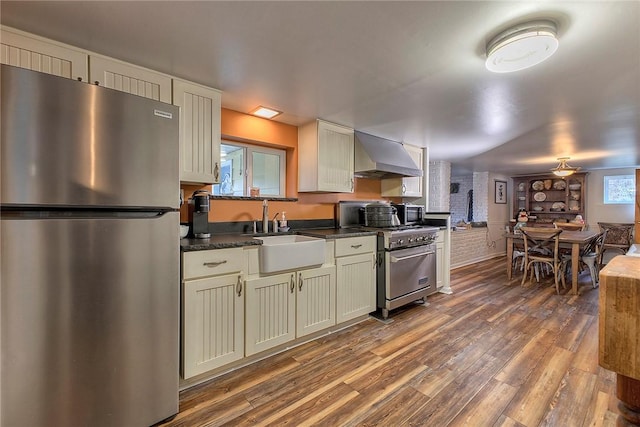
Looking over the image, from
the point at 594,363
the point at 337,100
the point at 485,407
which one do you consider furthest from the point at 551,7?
the point at 594,363

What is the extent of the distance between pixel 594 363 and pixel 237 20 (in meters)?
3.22

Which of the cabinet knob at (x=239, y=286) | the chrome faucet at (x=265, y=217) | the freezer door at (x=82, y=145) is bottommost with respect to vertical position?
the cabinet knob at (x=239, y=286)

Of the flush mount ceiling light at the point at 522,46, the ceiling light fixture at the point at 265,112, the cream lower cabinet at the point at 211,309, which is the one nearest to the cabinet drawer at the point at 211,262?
the cream lower cabinet at the point at 211,309

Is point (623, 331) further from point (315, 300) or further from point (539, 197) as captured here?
point (539, 197)

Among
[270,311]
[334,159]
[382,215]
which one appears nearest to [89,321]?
[270,311]

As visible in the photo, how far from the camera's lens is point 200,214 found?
7.51 feet

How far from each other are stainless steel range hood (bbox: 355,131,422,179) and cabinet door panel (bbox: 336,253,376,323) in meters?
0.99

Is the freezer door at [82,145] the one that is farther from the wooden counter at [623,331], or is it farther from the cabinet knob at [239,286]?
the wooden counter at [623,331]

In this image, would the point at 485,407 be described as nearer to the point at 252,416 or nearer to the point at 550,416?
the point at 550,416

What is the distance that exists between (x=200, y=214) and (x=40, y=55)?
1273 millimetres

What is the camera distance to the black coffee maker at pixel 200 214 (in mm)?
2188

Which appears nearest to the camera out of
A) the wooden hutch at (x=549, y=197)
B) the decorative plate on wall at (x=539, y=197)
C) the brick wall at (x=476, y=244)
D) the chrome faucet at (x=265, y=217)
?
the chrome faucet at (x=265, y=217)

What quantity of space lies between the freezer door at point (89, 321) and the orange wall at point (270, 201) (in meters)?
1.00

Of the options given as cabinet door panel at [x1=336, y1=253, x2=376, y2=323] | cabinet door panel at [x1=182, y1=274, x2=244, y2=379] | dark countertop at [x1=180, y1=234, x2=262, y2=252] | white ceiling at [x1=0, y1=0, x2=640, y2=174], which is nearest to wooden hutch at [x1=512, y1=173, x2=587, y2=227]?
white ceiling at [x1=0, y1=0, x2=640, y2=174]
